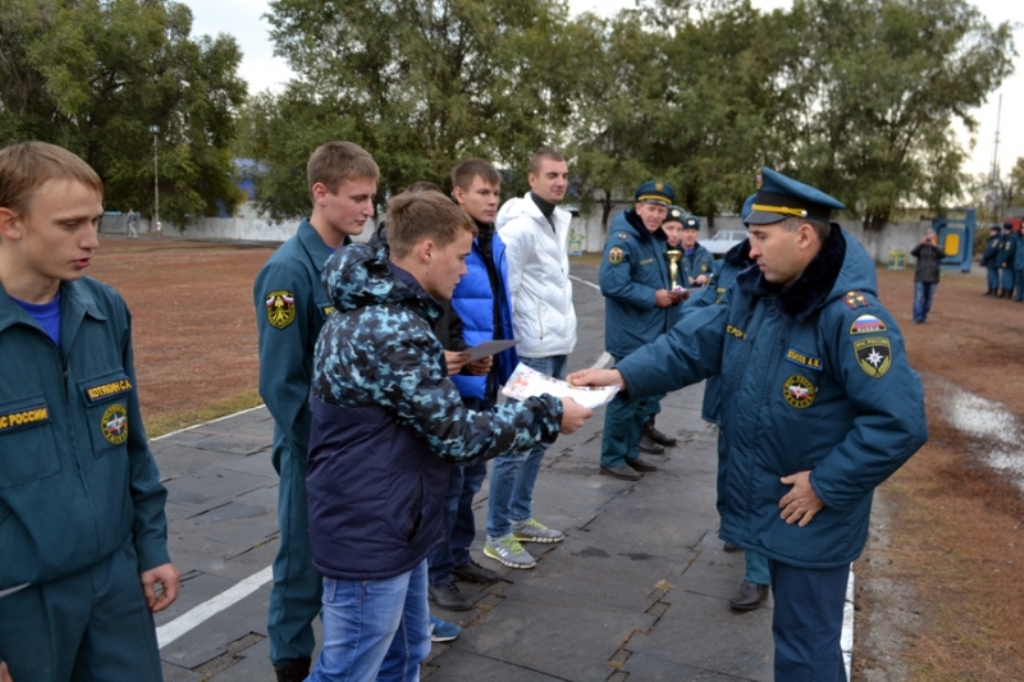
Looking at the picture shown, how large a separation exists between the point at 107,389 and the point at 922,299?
1733cm

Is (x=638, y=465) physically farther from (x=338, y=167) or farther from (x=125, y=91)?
(x=125, y=91)

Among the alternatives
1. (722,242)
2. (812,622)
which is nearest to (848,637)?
(812,622)

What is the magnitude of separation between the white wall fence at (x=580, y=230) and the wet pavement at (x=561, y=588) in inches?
906

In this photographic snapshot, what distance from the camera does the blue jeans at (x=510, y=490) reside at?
187 inches

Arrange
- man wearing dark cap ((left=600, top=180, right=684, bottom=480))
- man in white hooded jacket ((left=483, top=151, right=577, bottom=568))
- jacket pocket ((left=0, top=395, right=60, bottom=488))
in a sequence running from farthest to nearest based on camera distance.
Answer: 1. man wearing dark cap ((left=600, top=180, right=684, bottom=480))
2. man in white hooded jacket ((left=483, top=151, right=577, bottom=568))
3. jacket pocket ((left=0, top=395, right=60, bottom=488))

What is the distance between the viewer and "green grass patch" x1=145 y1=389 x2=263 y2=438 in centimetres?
759

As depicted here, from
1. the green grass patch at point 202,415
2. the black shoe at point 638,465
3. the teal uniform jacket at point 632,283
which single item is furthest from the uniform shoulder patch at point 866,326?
the green grass patch at point 202,415

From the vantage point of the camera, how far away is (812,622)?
2861 mm

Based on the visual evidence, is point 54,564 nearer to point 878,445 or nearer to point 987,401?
point 878,445

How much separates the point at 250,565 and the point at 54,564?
2.72 metres

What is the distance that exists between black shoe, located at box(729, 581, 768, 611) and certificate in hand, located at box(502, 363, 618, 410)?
1.63m

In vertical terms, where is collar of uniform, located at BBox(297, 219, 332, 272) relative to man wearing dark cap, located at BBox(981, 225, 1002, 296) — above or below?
above

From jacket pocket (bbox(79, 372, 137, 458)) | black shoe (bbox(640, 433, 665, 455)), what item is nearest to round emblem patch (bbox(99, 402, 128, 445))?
jacket pocket (bbox(79, 372, 137, 458))

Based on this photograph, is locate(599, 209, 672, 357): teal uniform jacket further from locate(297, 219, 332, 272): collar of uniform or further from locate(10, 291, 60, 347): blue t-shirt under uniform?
locate(10, 291, 60, 347): blue t-shirt under uniform
